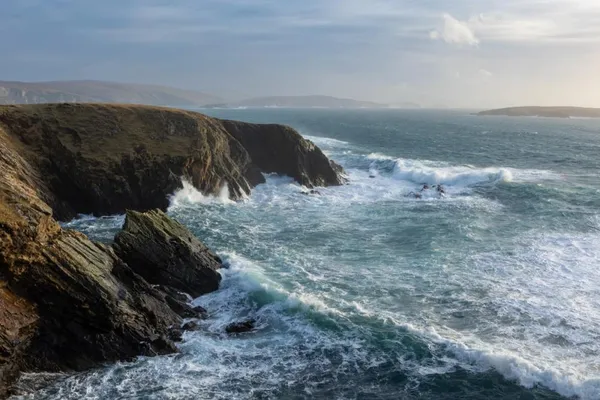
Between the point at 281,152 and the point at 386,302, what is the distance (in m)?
39.1

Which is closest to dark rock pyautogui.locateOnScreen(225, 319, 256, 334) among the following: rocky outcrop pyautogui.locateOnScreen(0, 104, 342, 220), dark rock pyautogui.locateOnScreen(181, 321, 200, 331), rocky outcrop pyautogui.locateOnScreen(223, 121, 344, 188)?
dark rock pyautogui.locateOnScreen(181, 321, 200, 331)

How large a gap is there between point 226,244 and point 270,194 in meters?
19.5

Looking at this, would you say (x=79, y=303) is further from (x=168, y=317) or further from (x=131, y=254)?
(x=131, y=254)

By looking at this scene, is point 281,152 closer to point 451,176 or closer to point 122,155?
point 122,155

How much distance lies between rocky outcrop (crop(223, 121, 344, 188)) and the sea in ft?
29.8

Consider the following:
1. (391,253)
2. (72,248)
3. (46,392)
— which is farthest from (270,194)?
(46,392)

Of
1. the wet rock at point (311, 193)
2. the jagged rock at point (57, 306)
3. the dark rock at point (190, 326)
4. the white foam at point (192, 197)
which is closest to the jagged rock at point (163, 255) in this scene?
the dark rock at point (190, 326)

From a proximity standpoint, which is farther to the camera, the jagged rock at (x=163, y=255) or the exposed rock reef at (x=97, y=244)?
the jagged rock at (x=163, y=255)

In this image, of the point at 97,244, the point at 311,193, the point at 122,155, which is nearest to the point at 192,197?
the point at 122,155

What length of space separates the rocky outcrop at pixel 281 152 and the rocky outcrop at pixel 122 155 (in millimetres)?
1119

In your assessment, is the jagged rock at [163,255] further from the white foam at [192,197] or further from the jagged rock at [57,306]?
the white foam at [192,197]

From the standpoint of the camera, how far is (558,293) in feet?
90.9

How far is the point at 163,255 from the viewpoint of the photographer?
92.2 feet

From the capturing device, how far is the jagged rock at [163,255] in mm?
27406
